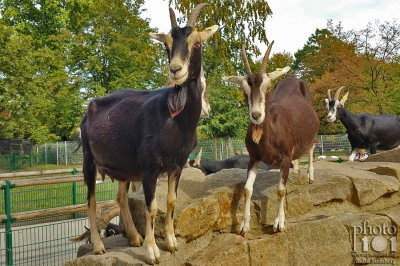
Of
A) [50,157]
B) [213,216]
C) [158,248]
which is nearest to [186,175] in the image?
[213,216]

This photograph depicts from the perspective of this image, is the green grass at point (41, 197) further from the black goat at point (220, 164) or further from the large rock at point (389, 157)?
the large rock at point (389, 157)

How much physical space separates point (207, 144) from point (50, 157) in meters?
12.4

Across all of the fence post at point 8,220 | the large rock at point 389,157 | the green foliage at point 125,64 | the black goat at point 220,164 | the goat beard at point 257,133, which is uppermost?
the green foliage at point 125,64

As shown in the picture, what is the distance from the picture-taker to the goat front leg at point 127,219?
4.89 m

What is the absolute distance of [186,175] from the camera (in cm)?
605

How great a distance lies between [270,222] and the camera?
219 inches

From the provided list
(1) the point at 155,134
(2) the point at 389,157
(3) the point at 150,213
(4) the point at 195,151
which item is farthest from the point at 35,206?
(4) the point at 195,151

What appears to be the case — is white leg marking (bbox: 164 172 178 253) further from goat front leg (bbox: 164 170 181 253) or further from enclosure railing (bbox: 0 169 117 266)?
enclosure railing (bbox: 0 169 117 266)

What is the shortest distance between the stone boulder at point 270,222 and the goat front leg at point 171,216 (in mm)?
110

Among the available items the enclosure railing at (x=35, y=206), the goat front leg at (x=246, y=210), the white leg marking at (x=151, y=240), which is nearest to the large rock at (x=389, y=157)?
the goat front leg at (x=246, y=210)

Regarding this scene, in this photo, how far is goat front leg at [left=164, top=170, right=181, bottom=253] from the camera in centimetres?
422

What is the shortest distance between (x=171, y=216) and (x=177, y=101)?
3.61 ft

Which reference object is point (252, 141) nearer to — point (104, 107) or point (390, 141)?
point (104, 107)

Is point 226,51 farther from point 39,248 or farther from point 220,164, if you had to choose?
point 39,248
